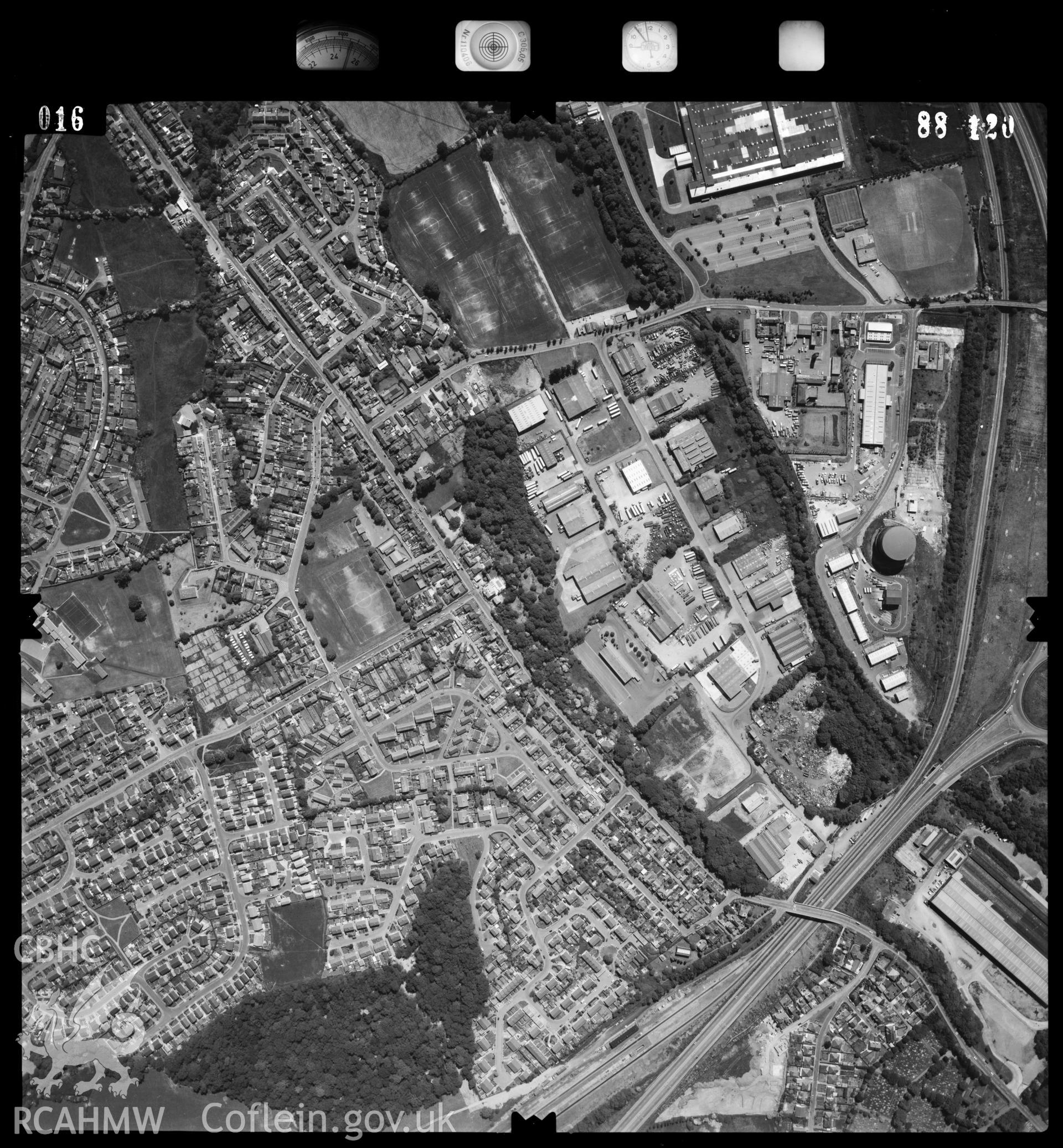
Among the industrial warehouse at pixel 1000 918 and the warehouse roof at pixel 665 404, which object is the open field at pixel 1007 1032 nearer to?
the industrial warehouse at pixel 1000 918

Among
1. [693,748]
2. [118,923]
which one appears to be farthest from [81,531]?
[693,748]

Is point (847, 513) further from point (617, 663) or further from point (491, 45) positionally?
point (491, 45)

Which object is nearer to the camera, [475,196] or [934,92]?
[934,92]

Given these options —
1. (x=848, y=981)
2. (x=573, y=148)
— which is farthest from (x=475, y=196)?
(x=848, y=981)

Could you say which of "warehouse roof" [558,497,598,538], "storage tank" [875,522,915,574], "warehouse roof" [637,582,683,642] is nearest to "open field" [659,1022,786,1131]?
"warehouse roof" [637,582,683,642]

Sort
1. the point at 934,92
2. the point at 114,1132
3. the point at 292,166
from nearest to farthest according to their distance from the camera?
1. the point at 934,92
2. the point at 114,1132
3. the point at 292,166

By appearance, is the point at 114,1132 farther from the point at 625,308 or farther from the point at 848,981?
the point at 625,308
